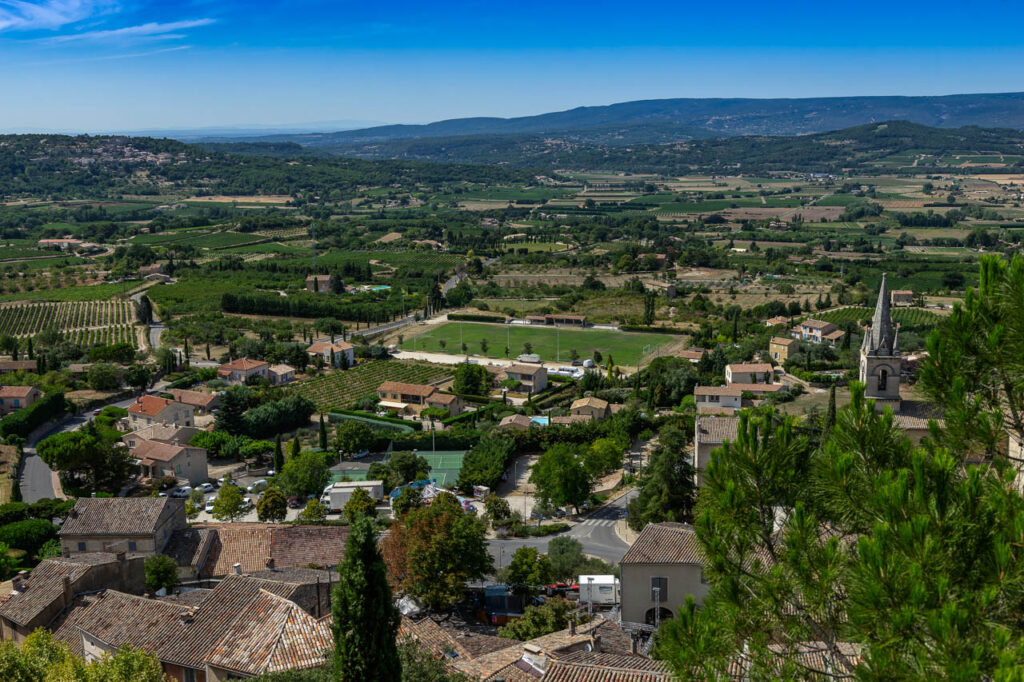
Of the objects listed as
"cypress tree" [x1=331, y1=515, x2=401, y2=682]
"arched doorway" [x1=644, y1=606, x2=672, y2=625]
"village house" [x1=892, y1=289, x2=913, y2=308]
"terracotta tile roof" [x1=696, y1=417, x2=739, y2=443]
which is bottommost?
"village house" [x1=892, y1=289, x2=913, y2=308]

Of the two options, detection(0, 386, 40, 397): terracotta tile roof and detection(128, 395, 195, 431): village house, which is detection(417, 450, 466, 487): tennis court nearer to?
detection(128, 395, 195, 431): village house

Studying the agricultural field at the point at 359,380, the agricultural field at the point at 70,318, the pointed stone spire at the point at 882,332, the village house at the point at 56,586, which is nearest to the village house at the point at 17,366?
the agricultural field at the point at 70,318

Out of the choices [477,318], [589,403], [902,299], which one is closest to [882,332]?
[589,403]

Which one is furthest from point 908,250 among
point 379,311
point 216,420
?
point 216,420

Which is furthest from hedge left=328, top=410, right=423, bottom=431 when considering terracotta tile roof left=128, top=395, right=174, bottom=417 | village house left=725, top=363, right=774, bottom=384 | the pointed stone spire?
the pointed stone spire

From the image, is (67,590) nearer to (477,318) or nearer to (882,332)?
(882,332)

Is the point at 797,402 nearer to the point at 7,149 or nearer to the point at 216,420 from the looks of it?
the point at 216,420

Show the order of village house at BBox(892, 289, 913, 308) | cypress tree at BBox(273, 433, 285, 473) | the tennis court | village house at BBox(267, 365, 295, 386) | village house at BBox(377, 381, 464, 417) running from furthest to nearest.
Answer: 1. village house at BBox(892, 289, 913, 308)
2. village house at BBox(267, 365, 295, 386)
3. village house at BBox(377, 381, 464, 417)
4. cypress tree at BBox(273, 433, 285, 473)
5. the tennis court
